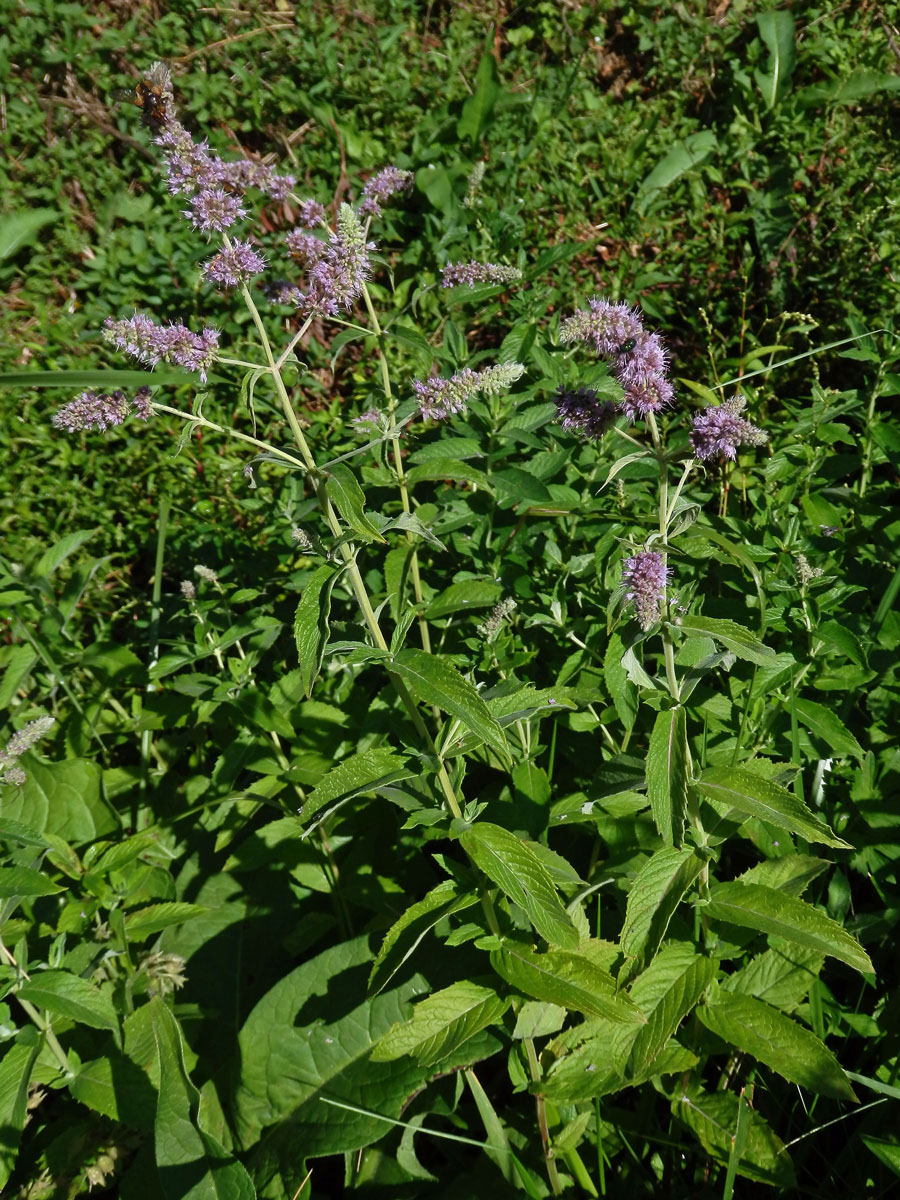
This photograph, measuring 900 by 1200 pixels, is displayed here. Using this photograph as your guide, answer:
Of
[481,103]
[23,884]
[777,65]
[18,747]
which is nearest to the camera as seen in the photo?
[23,884]

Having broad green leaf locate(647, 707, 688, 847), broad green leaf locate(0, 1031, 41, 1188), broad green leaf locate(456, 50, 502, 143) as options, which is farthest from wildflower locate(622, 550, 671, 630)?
broad green leaf locate(456, 50, 502, 143)

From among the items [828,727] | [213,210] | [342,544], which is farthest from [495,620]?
[213,210]

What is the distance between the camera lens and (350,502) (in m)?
1.91

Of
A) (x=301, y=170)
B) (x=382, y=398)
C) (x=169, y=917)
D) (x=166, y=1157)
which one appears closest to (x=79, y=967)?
(x=169, y=917)

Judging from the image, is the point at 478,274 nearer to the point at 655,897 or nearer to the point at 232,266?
the point at 232,266

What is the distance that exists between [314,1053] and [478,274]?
8.04 feet

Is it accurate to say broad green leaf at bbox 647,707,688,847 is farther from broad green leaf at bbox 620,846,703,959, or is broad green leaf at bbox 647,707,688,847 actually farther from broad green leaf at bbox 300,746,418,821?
broad green leaf at bbox 300,746,418,821

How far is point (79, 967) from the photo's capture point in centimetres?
285

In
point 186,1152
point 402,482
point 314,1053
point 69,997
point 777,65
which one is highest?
point 777,65

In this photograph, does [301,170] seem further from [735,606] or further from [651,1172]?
[651,1172]

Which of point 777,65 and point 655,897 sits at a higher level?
point 777,65

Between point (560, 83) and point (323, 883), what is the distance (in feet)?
16.2

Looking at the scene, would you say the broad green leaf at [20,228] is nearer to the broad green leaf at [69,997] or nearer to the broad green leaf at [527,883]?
the broad green leaf at [69,997]

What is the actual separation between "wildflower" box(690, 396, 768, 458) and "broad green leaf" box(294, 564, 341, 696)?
886mm
